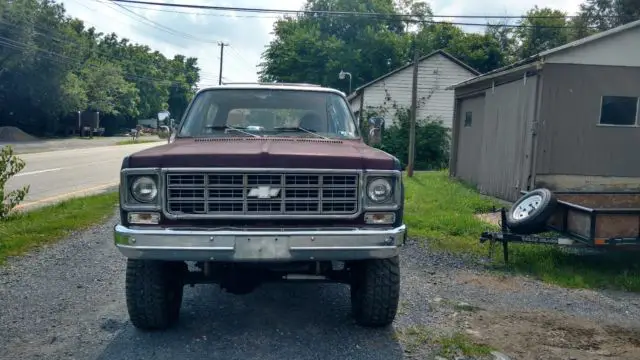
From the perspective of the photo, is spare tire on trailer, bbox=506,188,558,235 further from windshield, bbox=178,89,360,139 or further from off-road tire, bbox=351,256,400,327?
off-road tire, bbox=351,256,400,327

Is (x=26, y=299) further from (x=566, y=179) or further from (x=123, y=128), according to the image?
(x=123, y=128)

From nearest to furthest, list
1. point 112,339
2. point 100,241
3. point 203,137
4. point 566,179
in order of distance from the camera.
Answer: point 112,339 < point 203,137 < point 100,241 < point 566,179

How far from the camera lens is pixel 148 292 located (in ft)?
14.0

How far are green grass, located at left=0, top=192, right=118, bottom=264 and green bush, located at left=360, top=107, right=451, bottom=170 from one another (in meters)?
16.6

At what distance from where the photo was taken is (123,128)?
66562 mm

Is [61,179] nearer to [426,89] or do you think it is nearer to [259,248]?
[259,248]

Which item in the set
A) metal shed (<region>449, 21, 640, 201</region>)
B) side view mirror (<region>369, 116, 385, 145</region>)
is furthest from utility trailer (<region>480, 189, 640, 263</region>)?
metal shed (<region>449, 21, 640, 201</region>)

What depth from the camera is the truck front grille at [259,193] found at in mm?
3908

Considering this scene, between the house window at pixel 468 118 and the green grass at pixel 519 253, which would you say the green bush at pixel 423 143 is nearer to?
the house window at pixel 468 118

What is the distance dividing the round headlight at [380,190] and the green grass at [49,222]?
4678mm

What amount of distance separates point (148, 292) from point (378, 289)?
66.6 inches

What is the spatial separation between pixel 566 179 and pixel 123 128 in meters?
61.7

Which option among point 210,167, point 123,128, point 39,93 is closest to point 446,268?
point 210,167

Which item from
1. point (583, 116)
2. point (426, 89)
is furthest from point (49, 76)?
point (583, 116)
